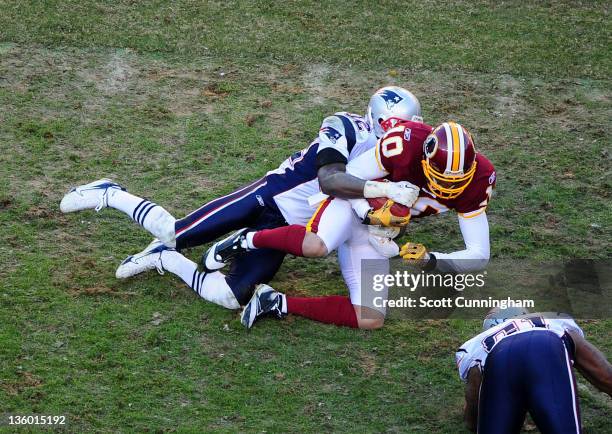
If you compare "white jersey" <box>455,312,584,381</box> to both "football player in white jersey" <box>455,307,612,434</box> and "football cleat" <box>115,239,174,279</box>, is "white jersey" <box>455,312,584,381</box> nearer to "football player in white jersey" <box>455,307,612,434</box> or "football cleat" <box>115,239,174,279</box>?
"football player in white jersey" <box>455,307,612,434</box>

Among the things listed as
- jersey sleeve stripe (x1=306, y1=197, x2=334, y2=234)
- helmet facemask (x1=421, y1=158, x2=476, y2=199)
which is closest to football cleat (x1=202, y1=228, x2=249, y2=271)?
jersey sleeve stripe (x1=306, y1=197, x2=334, y2=234)

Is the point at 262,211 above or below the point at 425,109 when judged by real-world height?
below

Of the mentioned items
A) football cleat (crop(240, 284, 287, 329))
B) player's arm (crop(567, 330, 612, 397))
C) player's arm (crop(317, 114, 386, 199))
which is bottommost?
player's arm (crop(567, 330, 612, 397))

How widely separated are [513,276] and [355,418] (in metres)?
1.89

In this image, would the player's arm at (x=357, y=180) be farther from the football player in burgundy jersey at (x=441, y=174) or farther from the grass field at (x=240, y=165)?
the grass field at (x=240, y=165)

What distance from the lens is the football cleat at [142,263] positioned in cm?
633

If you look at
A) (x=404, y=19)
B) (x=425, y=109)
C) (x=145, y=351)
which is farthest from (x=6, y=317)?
(x=404, y=19)

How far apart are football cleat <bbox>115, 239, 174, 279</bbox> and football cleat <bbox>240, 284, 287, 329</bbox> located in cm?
71

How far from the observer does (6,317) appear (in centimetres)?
587

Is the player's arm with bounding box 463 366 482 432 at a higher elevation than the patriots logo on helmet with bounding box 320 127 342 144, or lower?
lower

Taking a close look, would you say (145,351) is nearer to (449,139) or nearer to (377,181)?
(377,181)

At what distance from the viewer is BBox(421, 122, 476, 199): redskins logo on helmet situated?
5730mm

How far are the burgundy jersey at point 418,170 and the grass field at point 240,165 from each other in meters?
0.78

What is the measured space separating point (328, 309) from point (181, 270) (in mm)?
970
